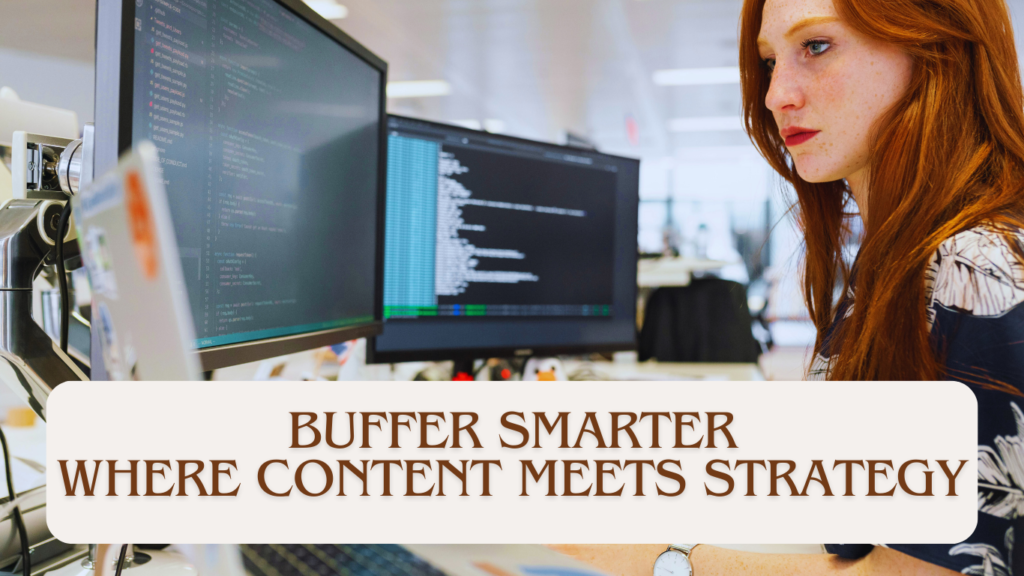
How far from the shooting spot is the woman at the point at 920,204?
0.45 m

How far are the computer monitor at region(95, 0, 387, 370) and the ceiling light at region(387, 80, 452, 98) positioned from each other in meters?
5.66

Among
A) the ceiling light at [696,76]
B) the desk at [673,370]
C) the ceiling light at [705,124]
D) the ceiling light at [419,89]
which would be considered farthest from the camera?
the ceiling light at [705,124]

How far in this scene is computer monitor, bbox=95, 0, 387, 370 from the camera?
49 cm

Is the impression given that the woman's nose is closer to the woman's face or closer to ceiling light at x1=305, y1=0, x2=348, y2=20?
the woman's face

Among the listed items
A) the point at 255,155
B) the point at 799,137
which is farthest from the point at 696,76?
the point at 255,155

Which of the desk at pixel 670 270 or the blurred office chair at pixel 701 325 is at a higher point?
the desk at pixel 670 270

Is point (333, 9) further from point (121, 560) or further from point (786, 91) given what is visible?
point (121, 560)

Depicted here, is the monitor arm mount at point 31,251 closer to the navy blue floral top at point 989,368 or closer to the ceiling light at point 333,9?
the navy blue floral top at point 989,368

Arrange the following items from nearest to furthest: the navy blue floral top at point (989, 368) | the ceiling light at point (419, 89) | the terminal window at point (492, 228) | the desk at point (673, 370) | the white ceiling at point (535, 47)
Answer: the navy blue floral top at point (989, 368), the terminal window at point (492, 228), the desk at point (673, 370), the white ceiling at point (535, 47), the ceiling light at point (419, 89)

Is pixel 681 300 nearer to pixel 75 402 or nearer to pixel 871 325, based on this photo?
pixel 871 325

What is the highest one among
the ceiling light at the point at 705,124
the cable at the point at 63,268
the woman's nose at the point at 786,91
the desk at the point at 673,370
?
the ceiling light at the point at 705,124

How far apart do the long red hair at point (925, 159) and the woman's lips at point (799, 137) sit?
7 cm

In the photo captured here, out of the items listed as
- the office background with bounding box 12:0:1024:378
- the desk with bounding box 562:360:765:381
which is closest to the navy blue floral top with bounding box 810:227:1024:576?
the desk with bounding box 562:360:765:381

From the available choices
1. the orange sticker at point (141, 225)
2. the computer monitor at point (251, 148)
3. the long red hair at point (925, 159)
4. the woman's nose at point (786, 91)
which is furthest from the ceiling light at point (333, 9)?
the orange sticker at point (141, 225)
